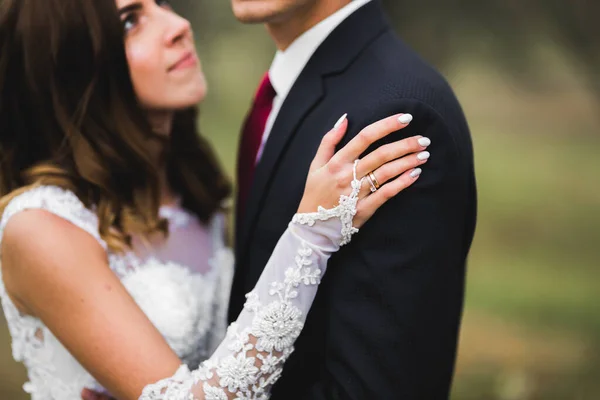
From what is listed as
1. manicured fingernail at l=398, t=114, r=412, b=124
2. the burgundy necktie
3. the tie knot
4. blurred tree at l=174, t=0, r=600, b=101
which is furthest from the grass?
manicured fingernail at l=398, t=114, r=412, b=124

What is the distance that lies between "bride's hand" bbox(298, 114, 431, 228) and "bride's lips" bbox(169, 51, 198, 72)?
2.96 feet

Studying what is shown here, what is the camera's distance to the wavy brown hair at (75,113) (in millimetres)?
2344

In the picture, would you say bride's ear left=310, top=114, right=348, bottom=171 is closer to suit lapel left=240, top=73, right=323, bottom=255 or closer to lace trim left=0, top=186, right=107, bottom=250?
suit lapel left=240, top=73, right=323, bottom=255

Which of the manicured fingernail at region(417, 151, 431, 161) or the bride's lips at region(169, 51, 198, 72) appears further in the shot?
the bride's lips at region(169, 51, 198, 72)

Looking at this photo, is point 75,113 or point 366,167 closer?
point 366,167

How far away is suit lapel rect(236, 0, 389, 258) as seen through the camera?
193 centimetres

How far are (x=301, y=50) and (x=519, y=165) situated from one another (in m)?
7.50

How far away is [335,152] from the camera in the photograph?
1828 millimetres

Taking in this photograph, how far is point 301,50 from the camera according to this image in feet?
6.76

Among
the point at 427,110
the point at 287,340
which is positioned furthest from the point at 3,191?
the point at 427,110

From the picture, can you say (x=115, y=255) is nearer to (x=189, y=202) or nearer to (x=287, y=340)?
(x=189, y=202)

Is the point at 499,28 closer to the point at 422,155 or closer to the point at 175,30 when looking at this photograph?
the point at 175,30

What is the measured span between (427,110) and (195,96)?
1.05m

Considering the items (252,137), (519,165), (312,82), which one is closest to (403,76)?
(312,82)
